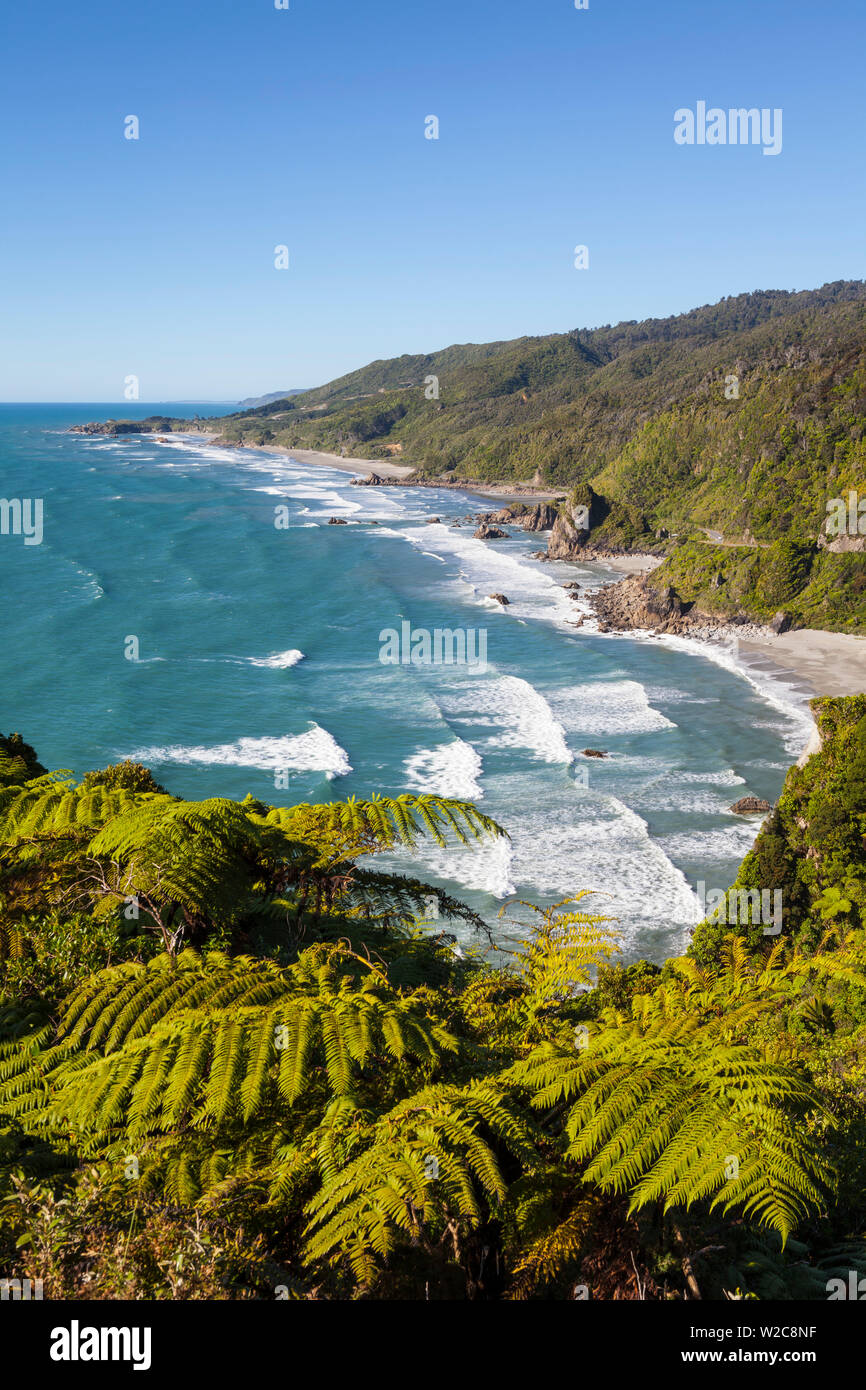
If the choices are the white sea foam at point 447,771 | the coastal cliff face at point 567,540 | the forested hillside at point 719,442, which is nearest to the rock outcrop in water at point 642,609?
the forested hillside at point 719,442

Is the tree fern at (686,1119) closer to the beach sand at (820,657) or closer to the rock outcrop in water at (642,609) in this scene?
the beach sand at (820,657)

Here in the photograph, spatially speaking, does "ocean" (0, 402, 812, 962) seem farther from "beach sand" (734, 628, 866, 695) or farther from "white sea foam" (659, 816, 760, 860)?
"beach sand" (734, 628, 866, 695)

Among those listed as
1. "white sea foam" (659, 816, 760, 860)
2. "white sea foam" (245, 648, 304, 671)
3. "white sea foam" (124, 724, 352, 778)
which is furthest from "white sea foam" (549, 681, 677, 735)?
"white sea foam" (245, 648, 304, 671)

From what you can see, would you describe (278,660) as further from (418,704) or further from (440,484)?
(440,484)

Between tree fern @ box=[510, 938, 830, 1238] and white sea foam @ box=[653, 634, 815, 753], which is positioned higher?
tree fern @ box=[510, 938, 830, 1238]

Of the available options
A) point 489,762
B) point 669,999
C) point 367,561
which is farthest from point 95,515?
point 669,999
